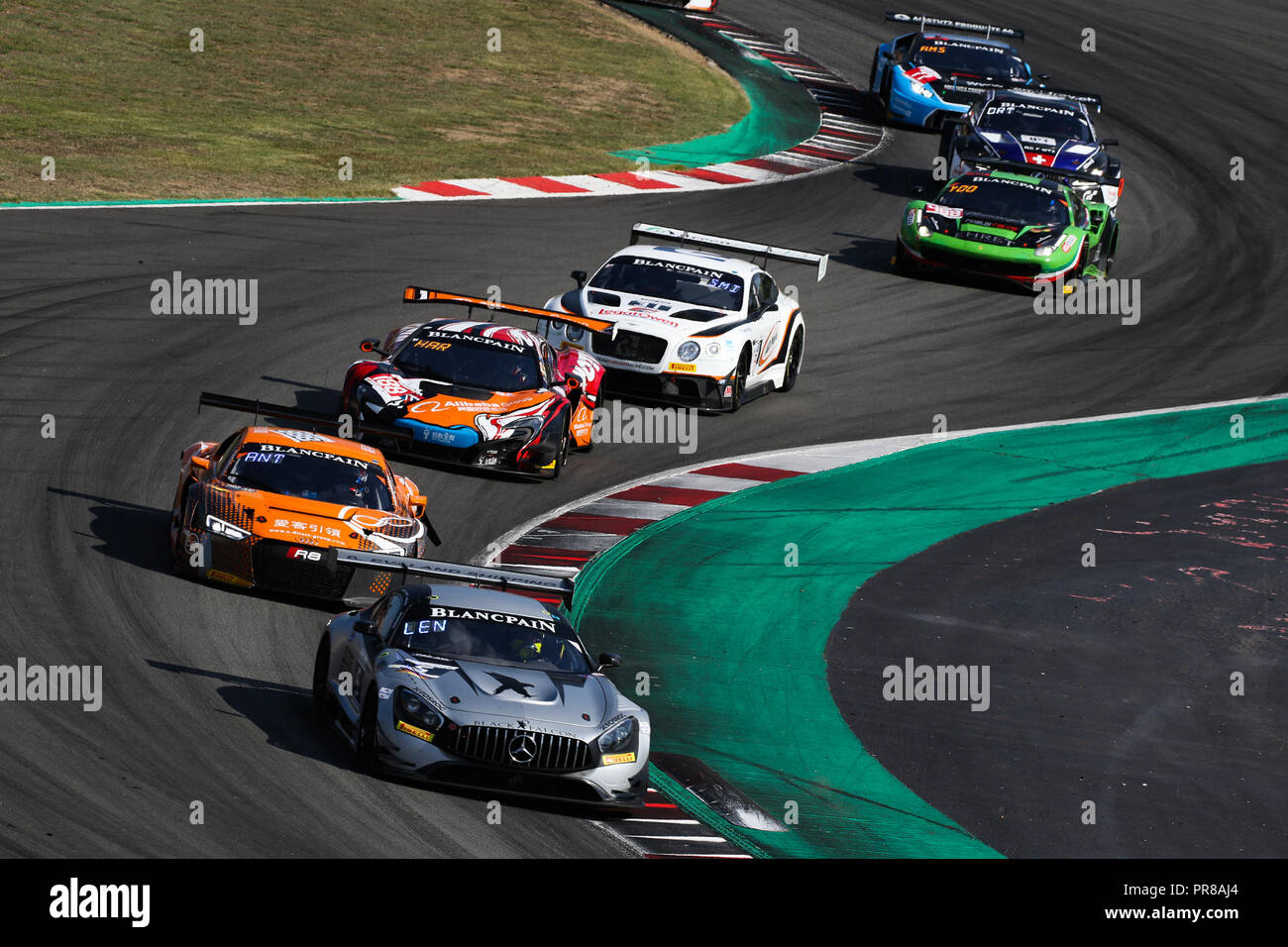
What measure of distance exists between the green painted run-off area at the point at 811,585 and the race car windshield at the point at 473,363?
2.16 meters

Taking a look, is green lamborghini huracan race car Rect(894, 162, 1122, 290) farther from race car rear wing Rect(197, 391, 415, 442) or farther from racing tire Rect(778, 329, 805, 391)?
race car rear wing Rect(197, 391, 415, 442)

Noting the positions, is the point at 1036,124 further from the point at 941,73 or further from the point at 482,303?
the point at 482,303

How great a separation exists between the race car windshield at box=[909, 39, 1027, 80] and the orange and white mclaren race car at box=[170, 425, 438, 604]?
73.2 ft

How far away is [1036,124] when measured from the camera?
1192 inches

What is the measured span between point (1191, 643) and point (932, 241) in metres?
11.6

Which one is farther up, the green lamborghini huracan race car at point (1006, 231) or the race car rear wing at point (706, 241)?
the race car rear wing at point (706, 241)

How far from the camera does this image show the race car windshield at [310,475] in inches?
604

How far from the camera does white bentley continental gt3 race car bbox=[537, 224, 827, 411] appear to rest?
21219 mm

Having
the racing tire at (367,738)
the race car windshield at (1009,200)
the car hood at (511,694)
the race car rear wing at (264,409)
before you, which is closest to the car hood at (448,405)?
the race car rear wing at (264,409)

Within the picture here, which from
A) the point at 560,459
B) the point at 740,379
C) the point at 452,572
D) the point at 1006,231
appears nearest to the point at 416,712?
the point at 452,572

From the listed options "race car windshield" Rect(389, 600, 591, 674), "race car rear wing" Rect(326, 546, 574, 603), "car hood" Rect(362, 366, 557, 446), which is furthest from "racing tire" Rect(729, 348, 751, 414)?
"race car windshield" Rect(389, 600, 591, 674)

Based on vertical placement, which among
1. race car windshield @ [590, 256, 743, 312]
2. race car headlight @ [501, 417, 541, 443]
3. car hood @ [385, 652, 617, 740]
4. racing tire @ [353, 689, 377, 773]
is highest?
car hood @ [385, 652, 617, 740]

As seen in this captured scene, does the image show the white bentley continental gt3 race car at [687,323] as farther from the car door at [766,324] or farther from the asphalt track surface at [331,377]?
the asphalt track surface at [331,377]

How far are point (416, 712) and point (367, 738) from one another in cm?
40
